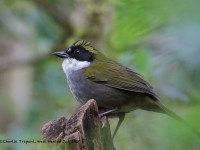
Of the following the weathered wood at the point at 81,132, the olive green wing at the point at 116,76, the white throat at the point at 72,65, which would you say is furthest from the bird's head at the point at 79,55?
the weathered wood at the point at 81,132

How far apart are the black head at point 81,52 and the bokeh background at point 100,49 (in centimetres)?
19

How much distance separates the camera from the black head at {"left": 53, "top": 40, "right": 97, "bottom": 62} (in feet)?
14.1

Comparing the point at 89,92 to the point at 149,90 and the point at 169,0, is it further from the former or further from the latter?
the point at 169,0

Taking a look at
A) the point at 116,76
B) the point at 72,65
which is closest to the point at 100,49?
the point at 72,65

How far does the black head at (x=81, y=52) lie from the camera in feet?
14.1

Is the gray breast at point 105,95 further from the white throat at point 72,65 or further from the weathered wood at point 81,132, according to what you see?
the weathered wood at point 81,132

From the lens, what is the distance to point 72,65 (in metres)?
4.34

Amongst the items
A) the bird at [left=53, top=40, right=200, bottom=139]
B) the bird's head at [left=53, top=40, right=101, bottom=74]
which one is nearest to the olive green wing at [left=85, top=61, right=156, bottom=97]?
the bird at [left=53, top=40, right=200, bottom=139]

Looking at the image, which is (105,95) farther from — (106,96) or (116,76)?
(116,76)

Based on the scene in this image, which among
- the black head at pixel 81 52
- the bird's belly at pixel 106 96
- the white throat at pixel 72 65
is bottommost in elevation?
the bird's belly at pixel 106 96

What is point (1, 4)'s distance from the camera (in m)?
6.39

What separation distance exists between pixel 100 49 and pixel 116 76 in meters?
1.47

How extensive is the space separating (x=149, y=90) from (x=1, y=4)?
3.17 meters

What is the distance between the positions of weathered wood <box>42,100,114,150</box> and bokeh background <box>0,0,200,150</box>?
20 cm
